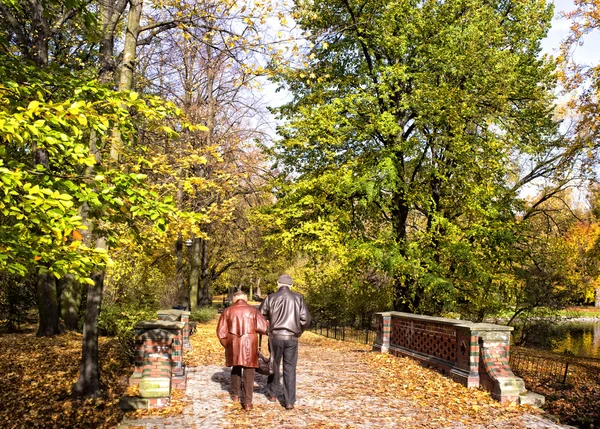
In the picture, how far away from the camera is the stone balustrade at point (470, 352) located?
7.82m

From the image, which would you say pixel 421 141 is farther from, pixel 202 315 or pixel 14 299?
pixel 14 299

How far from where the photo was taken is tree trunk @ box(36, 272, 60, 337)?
14625mm

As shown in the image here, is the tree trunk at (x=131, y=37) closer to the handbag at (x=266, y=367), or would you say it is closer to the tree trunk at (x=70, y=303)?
the handbag at (x=266, y=367)

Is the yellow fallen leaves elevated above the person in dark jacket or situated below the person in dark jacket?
below

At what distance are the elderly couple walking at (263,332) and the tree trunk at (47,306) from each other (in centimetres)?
978

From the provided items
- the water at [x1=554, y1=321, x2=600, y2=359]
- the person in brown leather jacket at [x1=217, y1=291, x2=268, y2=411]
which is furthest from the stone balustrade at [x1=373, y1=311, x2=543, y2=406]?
Result: the water at [x1=554, y1=321, x2=600, y2=359]

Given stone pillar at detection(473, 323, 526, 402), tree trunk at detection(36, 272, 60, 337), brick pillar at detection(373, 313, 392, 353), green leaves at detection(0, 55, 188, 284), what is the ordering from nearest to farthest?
green leaves at detection(0, 55, 188, 284)
stone pillar at detection(473, 323, 526, 402)
brick pillar at detection(373, 313, 392, 353)
tree trunk at detection(36, 272, 60, 337)

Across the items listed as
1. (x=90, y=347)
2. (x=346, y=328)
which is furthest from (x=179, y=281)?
(x=90, y=347)

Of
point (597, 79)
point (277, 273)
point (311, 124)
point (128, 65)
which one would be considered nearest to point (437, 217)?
point (311, 124)

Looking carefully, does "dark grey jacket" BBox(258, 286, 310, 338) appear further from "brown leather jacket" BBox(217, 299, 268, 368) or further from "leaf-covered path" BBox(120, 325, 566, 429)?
"leaf-covered path" BBox(120, 325, 566, 429)

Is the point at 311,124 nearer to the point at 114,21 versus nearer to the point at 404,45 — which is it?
Result: the point at 404,45

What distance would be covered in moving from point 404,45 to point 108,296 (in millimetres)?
13385

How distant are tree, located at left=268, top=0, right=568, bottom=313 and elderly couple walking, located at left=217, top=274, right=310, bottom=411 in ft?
23.8

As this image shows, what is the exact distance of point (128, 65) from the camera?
8.70m
